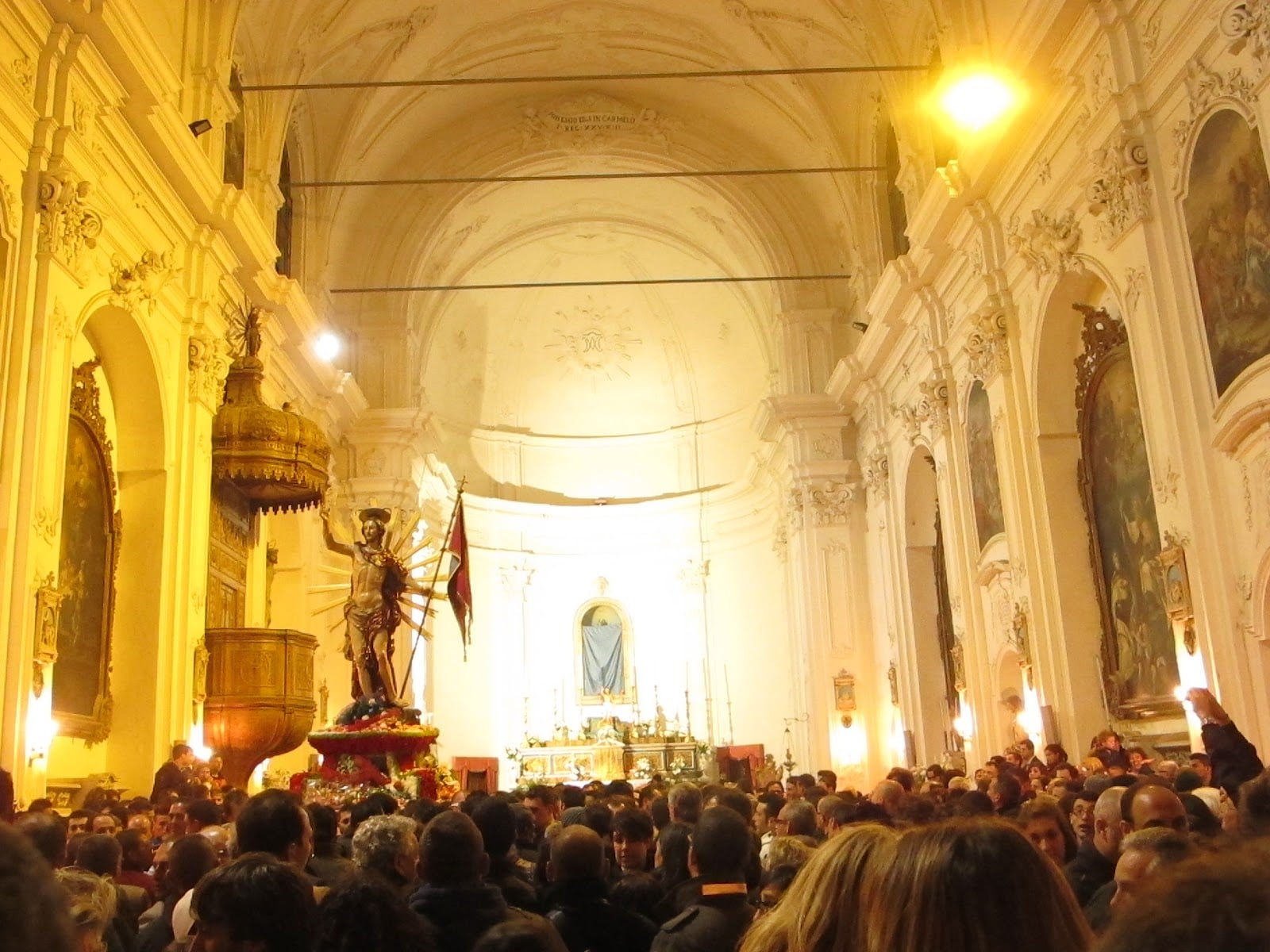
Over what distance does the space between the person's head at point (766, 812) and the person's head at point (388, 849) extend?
3482 mm

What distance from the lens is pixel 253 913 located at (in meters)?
2.73

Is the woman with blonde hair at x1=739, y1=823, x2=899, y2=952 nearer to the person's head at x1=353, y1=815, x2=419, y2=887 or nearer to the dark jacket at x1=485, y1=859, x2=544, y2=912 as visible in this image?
the person's head at x1=353, y1=815, x2=419, y2=887

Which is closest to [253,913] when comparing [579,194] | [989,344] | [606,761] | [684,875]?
[684,875]

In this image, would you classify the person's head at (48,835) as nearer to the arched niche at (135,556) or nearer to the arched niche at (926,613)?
the arched niche at (135,556)

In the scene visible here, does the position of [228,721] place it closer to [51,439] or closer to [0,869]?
[51,439]

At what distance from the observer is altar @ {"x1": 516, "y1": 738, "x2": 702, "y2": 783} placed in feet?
73.9

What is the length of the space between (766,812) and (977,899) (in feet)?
19.7

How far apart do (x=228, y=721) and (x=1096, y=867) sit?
1016 centimetres

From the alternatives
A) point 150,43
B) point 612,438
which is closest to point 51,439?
point 150,43

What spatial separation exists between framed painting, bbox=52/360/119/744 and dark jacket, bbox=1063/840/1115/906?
893 cm

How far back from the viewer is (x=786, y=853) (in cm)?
442

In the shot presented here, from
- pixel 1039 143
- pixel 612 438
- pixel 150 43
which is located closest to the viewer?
pixel 150 43

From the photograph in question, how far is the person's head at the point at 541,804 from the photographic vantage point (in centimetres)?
804

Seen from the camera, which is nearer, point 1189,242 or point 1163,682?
point 1189,242
